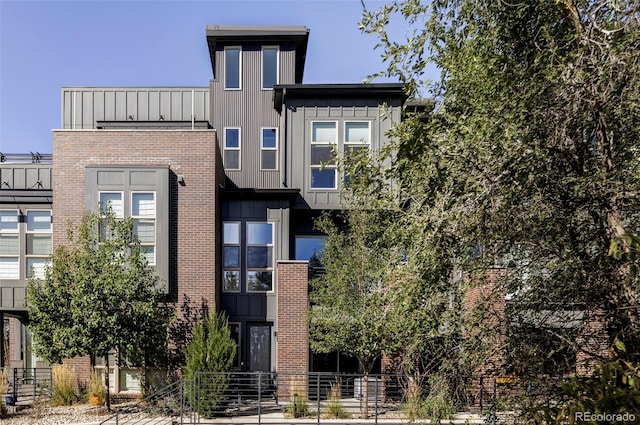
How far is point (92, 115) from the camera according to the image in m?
15.8

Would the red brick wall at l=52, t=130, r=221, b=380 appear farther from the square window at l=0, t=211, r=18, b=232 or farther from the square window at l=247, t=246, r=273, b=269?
the square window at l=0, t=211, r=18, b=232

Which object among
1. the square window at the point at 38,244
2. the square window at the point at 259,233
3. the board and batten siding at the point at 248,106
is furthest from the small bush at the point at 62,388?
the board and batten siding at the point at 248,106

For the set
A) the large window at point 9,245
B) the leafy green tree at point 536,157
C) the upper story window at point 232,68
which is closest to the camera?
the leafy green tree at point 536,157

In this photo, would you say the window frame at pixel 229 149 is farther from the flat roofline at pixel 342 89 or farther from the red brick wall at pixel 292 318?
the red brick wall at pixel 292 318

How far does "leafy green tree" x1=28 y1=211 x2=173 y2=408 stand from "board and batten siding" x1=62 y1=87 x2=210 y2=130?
5.44 m

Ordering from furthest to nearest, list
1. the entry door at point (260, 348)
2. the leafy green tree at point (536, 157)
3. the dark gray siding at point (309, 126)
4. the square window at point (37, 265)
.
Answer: the dark gray siding at point (309, 126) < the entry door at point (260, 348) < the square window at point (37, 265) < the leafy green tree at point (536, 157)

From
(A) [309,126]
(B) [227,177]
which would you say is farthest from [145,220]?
(A) [309,126]

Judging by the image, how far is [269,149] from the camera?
15.2 metres

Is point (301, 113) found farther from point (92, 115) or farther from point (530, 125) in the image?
point (530, 125)

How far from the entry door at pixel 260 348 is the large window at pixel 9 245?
7.42 m

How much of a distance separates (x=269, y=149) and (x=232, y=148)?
1.27m

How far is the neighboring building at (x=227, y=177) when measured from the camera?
12.4 meters

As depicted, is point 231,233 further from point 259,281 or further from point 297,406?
point 297,406

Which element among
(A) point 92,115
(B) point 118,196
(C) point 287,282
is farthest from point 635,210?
(A) point 92,115
